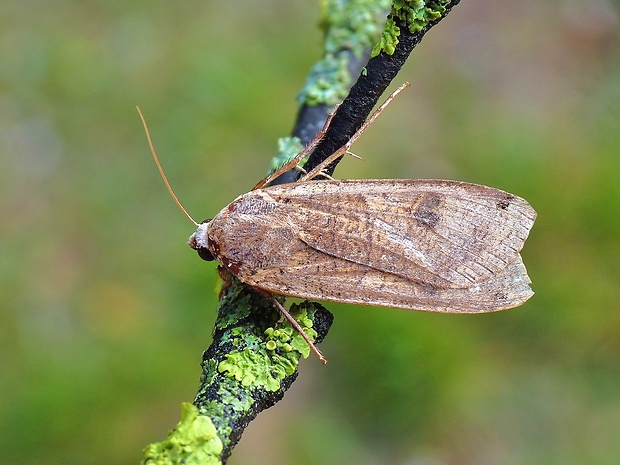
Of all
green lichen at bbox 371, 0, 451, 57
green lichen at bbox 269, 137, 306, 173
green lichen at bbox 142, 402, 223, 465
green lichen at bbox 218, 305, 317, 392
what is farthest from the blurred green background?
green lichen at bbox 371, 0, 451, 57

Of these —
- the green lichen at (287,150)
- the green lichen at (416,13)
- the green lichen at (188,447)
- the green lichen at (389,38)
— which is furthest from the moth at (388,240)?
the green lichen at (188,447)

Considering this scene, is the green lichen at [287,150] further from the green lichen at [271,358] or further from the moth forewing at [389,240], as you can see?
the green lichen at [271,358]

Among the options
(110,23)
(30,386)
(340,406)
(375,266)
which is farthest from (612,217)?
(110,23)

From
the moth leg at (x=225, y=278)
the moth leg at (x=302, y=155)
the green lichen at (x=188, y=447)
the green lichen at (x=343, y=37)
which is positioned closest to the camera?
the green lichen at (x=188, y=447)

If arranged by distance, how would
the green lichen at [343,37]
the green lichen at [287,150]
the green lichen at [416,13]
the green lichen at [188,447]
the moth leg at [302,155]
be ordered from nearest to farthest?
the green lichen at [188,447] < the green lichen at [416,13] < the moth leg at [302,155] < the green lichen at [287,150] < the green lichen at [343,37]

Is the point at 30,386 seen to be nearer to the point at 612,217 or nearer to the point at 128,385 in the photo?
the point at 128,385

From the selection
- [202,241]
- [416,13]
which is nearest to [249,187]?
[202,241]

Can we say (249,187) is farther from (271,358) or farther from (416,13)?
(416,13)
